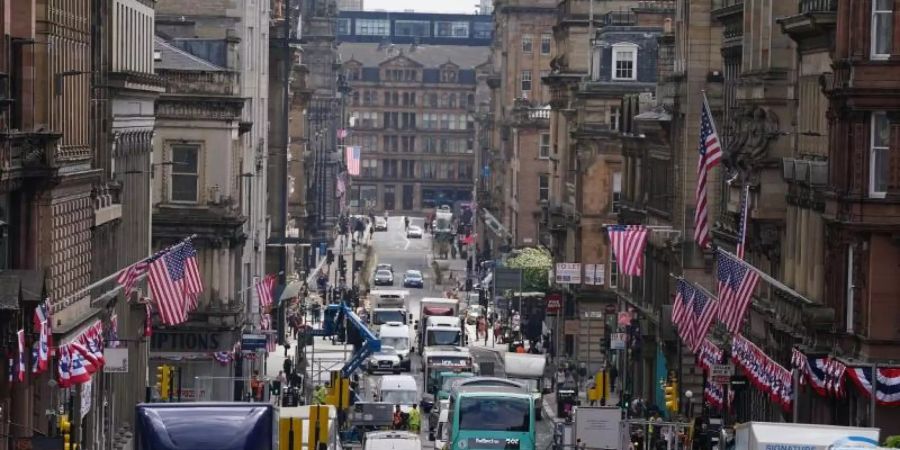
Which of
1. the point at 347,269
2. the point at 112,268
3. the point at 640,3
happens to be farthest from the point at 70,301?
the point at 347,269

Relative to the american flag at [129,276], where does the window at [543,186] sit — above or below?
below

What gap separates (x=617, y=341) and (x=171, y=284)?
32619mm

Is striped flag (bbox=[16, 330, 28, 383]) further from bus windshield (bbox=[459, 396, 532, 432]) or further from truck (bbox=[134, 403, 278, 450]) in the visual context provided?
bus windshield (bbox=[459, 396, 532, 432])

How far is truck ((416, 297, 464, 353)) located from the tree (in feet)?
22.0

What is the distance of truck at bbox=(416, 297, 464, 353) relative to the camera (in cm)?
10806

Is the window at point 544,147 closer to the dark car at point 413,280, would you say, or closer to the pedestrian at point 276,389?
the dark car at point 413,280

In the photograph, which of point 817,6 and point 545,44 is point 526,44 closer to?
point 545,44

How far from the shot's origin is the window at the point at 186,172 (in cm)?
8544

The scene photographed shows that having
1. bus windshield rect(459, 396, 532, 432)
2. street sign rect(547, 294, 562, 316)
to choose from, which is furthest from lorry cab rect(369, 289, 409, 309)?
bus windshield rect(459, 396, 532, 432)

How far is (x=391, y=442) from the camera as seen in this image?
196 ft

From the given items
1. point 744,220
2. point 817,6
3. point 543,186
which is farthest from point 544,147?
point 817,6

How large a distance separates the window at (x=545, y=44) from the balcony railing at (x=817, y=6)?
110267 mm

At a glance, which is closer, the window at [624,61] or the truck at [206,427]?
the truck at [206,427]

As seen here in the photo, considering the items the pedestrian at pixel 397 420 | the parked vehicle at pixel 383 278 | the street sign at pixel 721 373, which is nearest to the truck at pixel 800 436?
the street sign at pixel 721 373
